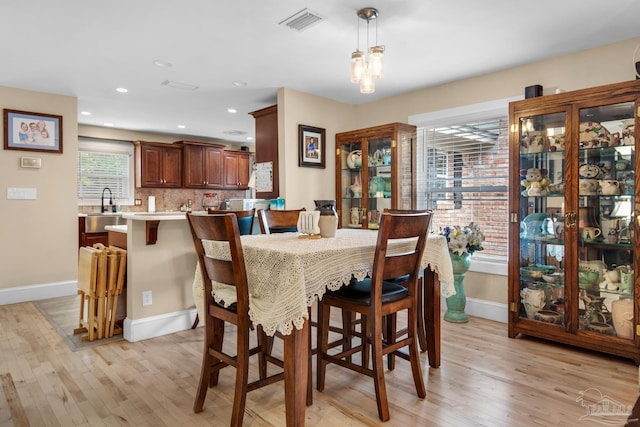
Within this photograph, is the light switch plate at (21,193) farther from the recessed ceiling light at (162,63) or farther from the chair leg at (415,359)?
the chair leg at (415,359)

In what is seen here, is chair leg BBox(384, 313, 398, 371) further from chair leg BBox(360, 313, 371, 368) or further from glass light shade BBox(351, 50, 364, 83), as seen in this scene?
glass light shade BBox(351, 50, 364, 83)

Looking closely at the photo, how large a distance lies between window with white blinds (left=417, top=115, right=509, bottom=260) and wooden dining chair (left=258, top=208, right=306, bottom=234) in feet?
6.42

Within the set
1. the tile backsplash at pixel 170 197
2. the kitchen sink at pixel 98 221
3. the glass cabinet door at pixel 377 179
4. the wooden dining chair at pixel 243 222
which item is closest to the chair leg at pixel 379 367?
the wooden dining chair at pixel 243 222

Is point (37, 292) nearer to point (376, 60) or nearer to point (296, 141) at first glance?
point (296, 141)

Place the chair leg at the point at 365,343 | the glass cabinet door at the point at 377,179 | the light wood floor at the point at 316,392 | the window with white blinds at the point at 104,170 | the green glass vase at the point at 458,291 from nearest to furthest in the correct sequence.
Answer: the light wood floor at the point at 316,392 → the chair leg at the point at 365,343 → the green glass vase at the point at 458,291 → the glass cabinet door at the point at 377,179 → the window with white blinds at the point at 104,170

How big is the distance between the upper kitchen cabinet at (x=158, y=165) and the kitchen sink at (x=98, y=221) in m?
0.90

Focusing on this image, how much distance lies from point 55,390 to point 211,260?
51.2 inches

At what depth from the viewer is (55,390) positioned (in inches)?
87.6

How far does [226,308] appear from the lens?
1905 millimetres

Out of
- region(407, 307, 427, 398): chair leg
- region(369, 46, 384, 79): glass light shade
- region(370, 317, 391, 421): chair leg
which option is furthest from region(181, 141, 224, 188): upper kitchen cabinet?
region(370, 317, 391, 421): chair leg

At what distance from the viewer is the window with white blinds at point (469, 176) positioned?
147 inches

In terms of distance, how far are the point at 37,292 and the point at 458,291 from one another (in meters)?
4.48

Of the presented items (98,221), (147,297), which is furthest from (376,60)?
(98,221)

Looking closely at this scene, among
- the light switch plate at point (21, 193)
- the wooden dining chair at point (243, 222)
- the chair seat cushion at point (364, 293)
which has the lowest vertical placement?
the chair seat cushion at point (364, 293)
